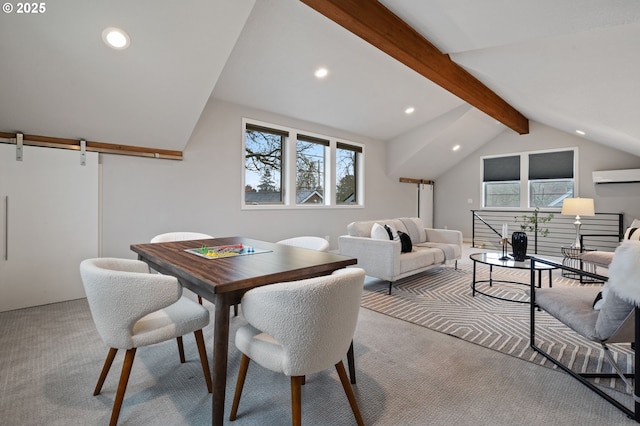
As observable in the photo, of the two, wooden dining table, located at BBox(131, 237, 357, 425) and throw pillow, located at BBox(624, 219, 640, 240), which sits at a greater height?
throw pillow, located at BBox(624, 219, 640, 240)

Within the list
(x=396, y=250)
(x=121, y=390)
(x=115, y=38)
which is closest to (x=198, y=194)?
(x=115, y=38)

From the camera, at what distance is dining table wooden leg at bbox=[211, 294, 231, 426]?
1339 millimetres

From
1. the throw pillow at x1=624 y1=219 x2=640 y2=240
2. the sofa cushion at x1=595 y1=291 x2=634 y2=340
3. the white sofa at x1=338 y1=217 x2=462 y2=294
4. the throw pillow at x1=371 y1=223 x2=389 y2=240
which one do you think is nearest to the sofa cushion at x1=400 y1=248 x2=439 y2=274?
the white sofa at x1=338 y1=217 x2=462 y2=294

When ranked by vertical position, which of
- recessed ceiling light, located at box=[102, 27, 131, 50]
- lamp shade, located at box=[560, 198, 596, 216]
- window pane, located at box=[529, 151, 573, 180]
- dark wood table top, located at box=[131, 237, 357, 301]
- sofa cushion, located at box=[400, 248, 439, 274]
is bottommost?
sofa cushion, located at box=[400, 248, 439, 274]

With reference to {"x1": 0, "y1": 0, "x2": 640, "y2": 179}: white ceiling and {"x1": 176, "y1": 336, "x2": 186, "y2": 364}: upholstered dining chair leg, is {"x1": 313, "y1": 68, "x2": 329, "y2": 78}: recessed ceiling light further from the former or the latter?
{"x1": 176, "y1": 336, "x2": 186, "y2": 364}: upholstered dining chair leg

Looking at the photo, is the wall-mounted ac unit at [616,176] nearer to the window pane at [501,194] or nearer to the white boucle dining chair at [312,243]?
the window pane at [501,194]

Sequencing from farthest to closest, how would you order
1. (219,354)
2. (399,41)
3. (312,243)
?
(399,41), (312,243), (219,354)

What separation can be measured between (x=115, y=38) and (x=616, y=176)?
7.90m

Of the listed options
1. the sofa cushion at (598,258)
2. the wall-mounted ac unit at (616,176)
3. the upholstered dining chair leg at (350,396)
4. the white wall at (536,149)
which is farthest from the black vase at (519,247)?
the white wall at (536,149)

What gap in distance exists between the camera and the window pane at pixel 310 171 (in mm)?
5477

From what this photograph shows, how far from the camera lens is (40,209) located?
3111mm

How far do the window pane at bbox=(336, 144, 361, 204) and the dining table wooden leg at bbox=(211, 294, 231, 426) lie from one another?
4955 mm

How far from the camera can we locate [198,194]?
Answer: 13.6 feet

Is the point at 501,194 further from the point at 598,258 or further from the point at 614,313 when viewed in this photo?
the point at 614,313
